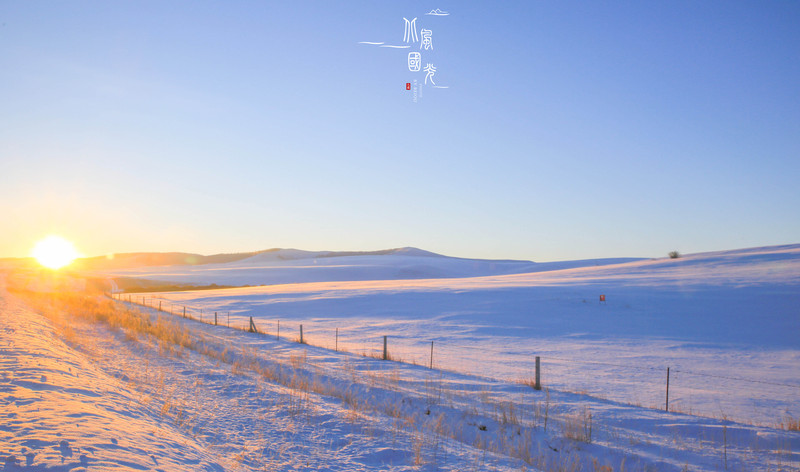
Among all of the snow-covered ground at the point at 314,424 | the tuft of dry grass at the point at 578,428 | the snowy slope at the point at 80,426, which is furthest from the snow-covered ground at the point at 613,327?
the snowy slope at the point at 80,426

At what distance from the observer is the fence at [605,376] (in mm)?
11977

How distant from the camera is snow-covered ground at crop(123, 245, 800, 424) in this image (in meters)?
14.3

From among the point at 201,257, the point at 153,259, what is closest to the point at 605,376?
the point at 153,259

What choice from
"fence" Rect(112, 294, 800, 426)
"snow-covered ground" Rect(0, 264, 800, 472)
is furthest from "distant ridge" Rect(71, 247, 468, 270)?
"snow-covered ground" Rect(0, 264, 800, 472)

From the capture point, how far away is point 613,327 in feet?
84.6

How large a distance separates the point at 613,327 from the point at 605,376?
11563 millimetres

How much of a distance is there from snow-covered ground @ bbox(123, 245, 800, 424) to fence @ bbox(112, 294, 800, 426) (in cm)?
5

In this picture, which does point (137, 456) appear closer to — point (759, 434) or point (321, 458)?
point (321, 458)

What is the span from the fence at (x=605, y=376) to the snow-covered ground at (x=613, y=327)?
5 centimetres

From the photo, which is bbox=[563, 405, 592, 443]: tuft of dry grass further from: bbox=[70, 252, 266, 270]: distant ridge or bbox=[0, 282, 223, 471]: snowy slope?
bbox=[70, 252, 266, 270]: distant ridge

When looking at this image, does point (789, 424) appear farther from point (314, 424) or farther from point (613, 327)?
point (613, 327)

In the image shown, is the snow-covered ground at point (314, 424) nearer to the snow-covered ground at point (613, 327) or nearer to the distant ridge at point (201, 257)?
the snow-covered ground at point (613, 327)

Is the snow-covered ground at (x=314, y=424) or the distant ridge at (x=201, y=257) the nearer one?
the snow-covered ground at (x=314, y=424)

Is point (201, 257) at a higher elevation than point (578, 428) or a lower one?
higher
